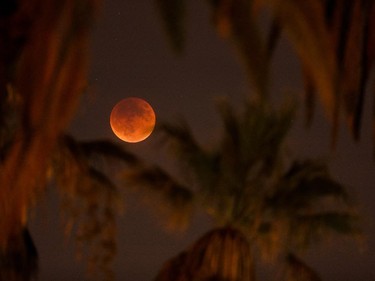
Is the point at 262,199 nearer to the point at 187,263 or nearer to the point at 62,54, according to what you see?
the point at 187,263

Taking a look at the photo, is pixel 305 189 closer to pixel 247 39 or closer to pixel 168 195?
pixel 168 195

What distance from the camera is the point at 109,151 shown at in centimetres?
975

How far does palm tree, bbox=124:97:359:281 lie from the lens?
36.0 feet

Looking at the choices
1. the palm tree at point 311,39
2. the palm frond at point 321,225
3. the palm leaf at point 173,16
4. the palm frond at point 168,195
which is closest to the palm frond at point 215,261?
the palm frond at point 168,195

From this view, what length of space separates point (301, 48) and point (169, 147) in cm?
604

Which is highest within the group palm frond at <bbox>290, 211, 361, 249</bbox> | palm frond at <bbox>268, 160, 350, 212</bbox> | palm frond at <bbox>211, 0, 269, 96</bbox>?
palm frond at <bbox>211, 0, 269, 96</bbox>

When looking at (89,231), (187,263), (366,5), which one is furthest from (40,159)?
(187,263)

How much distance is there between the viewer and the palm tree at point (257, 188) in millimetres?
10969

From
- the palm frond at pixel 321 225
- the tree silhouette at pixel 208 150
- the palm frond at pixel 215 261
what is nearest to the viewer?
the tree silhouette at pixel 208 150

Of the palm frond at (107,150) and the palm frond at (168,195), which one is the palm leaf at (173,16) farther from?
the palm frond at (168,195)

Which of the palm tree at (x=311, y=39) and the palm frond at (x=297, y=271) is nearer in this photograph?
the palm tree at (x=311, y=39)

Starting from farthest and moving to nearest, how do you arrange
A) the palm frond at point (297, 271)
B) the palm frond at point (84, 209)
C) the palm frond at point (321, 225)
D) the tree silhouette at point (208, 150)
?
the palm frond at point (297, 271)
the palm frond at point (321, 225)
the palm frond at point (84, 209)
the tree silhouette at point (208, 150)

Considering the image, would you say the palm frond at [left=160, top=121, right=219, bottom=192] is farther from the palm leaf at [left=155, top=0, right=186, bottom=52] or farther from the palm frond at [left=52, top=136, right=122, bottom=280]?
the palm leaf at [left=155, top=0, right=186, bottom=52]

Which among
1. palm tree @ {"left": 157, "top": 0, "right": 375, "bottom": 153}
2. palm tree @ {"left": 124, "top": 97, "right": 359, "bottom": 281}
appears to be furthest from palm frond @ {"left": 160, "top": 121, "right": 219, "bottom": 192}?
palm tree @ {"left": 157, "top": 0, "right": 375, "bottom": 153}
